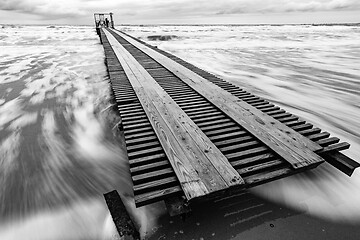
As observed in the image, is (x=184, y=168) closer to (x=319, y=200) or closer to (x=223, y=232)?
(x=223, y=232)

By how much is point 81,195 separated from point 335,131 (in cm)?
492

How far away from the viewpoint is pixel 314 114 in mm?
5398

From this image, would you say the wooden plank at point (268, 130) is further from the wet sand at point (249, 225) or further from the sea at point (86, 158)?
the wet sand at point (249, 225)

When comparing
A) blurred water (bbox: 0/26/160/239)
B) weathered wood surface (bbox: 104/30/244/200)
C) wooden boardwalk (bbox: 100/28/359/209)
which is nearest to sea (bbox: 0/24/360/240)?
blurred water (bbox: 0/26/160/239)

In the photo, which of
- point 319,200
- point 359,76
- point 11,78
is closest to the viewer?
point 319,200

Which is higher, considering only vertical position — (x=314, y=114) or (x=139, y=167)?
(x=139, y=167)

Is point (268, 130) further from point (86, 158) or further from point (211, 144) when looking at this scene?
point (86, 158)

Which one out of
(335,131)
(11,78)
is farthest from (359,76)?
(11,78)

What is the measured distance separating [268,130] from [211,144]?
3.15ft

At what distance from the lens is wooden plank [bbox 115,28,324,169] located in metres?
2.55

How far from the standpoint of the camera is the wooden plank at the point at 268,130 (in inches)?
101

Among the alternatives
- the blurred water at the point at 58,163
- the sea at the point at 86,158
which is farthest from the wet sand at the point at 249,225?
the blurred water at the point at 58,163

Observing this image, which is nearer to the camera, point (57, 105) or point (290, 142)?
point (290, 142)

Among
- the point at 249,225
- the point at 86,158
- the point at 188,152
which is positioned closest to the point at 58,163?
the point at 86,158
